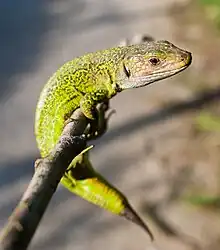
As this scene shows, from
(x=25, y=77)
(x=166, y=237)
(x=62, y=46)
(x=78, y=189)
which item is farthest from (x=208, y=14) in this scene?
(x=78, y=189)

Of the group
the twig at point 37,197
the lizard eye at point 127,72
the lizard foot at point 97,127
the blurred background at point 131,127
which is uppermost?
the twig at point 37,197

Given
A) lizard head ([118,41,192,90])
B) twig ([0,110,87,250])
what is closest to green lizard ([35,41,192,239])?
lizard head ([118,41,192,90])

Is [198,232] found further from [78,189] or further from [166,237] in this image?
[78,189]

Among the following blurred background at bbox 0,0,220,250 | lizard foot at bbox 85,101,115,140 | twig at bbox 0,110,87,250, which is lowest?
blurred background at bbox 0,0,220,250

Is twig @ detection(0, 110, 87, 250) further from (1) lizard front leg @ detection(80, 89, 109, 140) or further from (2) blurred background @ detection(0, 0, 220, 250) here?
(2) blurred background @ detection(0, 0, 220, 250)

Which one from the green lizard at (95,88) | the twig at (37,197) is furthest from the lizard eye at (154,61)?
the twig at (37,197)

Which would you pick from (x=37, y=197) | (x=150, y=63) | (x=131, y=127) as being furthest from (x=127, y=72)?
(x=131, y=127)

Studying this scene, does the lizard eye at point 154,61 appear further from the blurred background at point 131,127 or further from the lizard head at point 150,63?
the blurred background at point 131,127
